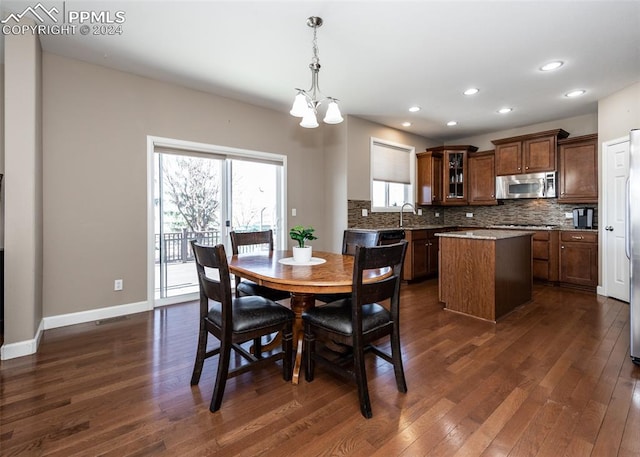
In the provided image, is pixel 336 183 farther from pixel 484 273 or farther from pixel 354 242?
pixel 484 273

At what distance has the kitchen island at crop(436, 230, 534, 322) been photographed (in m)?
3.20

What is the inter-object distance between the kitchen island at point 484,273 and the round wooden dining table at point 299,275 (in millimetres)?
1603

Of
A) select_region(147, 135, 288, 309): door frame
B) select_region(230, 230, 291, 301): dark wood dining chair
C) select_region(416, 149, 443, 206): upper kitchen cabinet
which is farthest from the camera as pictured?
select_region(416, 149, 443, 206): upper kitchen cabinet

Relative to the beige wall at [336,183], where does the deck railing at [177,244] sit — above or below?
below

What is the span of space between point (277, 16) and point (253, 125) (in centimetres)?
203

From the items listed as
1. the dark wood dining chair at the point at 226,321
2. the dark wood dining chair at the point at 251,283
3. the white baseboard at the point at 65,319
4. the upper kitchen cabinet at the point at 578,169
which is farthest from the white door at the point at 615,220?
the white baseboard at the point at 65,319

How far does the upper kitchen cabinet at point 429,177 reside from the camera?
5727 millimetres

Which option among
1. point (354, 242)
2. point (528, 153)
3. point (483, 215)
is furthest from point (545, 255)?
point (354, 242)

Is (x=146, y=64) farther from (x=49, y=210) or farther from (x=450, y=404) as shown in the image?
(x=450, y=404)

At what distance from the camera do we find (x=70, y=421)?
5.45 ft

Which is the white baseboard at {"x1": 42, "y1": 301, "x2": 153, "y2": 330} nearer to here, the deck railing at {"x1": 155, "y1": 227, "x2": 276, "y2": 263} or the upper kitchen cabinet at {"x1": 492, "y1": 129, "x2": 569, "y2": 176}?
the deck railing at {"x1": 155, "y1": 227, "x2": 276, "y2": 263}

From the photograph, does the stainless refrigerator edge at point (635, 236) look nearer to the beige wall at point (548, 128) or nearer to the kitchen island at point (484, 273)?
the kitchen island at point (484, 273)

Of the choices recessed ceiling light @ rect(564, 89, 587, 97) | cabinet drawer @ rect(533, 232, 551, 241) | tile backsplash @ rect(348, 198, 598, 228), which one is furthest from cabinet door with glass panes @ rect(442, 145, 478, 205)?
recessed ceiling light @ rect(564, 89, 587, 97)

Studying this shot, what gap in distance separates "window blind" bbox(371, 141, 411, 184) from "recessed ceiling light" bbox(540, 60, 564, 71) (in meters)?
2.41
